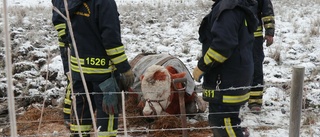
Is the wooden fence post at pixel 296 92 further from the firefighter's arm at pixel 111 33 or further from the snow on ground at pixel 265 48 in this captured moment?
the firefighter's arm at pixel 111 33

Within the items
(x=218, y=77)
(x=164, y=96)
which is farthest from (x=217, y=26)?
(x=164, y=96)

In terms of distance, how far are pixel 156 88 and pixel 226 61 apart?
1.03 m

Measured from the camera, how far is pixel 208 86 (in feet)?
9.95

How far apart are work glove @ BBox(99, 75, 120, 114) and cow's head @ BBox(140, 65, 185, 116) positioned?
1.84 ft

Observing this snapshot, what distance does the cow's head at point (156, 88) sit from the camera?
3.69 meters

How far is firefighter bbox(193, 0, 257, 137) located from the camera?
2729mm

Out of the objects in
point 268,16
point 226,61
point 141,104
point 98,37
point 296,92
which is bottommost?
point 141,104

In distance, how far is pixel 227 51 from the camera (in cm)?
273

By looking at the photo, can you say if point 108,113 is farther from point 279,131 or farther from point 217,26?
point 279,131

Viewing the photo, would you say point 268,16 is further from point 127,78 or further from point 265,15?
point 127,78

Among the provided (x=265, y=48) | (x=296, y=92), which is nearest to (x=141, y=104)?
(x=296, y=92)

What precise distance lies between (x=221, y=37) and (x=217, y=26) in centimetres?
10

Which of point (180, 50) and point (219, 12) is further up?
point (219, 12)

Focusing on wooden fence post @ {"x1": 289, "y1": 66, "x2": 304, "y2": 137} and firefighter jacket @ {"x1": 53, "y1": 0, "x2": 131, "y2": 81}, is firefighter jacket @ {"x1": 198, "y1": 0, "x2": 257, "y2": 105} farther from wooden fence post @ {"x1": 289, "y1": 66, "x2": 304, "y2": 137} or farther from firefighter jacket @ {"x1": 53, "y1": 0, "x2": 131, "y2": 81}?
firefighter jacket @ {"x1": 53, "y1": 0, "x2": 131, "y2": 81}
